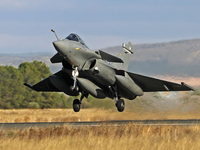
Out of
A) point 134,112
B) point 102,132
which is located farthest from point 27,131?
point 134,112

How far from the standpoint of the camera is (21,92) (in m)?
49.6

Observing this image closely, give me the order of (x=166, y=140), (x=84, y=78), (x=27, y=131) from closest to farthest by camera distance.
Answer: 1. (x=166, y=140)
2. (x=27, y=131)
3. (x=84, y=78)

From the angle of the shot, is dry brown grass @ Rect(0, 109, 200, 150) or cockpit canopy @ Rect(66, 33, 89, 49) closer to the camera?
dry brown grass @ Rect(0, 109, 200, 150)

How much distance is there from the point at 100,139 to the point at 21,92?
40884 mm

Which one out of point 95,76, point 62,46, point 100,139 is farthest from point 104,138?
point 95,76

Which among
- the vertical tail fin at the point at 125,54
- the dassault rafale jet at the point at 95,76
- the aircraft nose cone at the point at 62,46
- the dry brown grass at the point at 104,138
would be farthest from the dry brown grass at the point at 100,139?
the vertical tail fin at the point at 125,54

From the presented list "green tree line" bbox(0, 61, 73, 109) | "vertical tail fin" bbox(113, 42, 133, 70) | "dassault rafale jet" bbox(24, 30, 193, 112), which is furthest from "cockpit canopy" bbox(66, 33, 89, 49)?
"green tree line" bbox(0, 61, 73, 109)

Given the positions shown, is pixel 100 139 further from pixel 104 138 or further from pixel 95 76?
pixel 95 76

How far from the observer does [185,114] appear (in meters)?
19.8

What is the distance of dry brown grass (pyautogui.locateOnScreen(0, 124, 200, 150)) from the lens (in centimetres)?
938

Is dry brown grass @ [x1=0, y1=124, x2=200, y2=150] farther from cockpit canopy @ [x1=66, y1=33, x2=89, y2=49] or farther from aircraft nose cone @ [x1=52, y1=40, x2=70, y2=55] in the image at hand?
cockpit canopy @ [x1=66, y1=33, x2=89, y2=49]

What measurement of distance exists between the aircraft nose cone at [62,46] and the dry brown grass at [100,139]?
3.42 meters

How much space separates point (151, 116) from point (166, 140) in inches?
369

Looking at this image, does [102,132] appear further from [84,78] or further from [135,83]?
[135,83]
